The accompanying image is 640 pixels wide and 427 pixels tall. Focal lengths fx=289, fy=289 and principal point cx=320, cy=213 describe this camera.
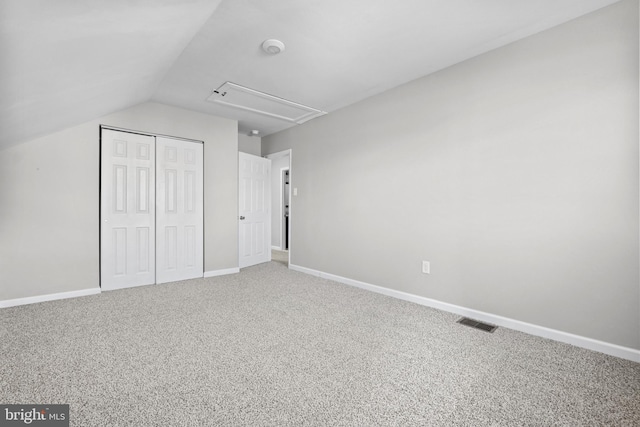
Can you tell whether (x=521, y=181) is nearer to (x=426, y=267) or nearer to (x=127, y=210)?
(x=426, y=267)

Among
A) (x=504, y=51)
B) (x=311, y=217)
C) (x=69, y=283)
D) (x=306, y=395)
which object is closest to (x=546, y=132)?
(x=504, y=51)

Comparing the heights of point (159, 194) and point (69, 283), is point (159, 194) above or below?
above

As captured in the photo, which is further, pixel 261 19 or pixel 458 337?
pixel 458 337

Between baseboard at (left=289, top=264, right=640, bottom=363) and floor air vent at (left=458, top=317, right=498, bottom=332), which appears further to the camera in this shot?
floor air vent at (left=458, top=317, right=498, bottom=332)

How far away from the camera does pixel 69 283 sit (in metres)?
3.38

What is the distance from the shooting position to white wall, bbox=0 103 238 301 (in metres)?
3.06

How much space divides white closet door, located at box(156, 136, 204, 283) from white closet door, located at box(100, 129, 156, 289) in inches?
3.8

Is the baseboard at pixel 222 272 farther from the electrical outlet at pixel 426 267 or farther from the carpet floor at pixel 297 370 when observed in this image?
the electrical outlet at pixel 426 267

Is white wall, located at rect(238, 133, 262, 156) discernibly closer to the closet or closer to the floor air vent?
the closet

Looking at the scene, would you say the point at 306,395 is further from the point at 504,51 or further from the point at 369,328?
the point at 504,51

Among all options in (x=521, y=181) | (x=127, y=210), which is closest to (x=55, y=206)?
(x=127, y=210)

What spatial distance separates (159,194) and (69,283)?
1.43m

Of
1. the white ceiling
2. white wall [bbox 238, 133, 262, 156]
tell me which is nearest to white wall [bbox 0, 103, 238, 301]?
the white ceiling

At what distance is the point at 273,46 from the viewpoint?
2523 millimetres
